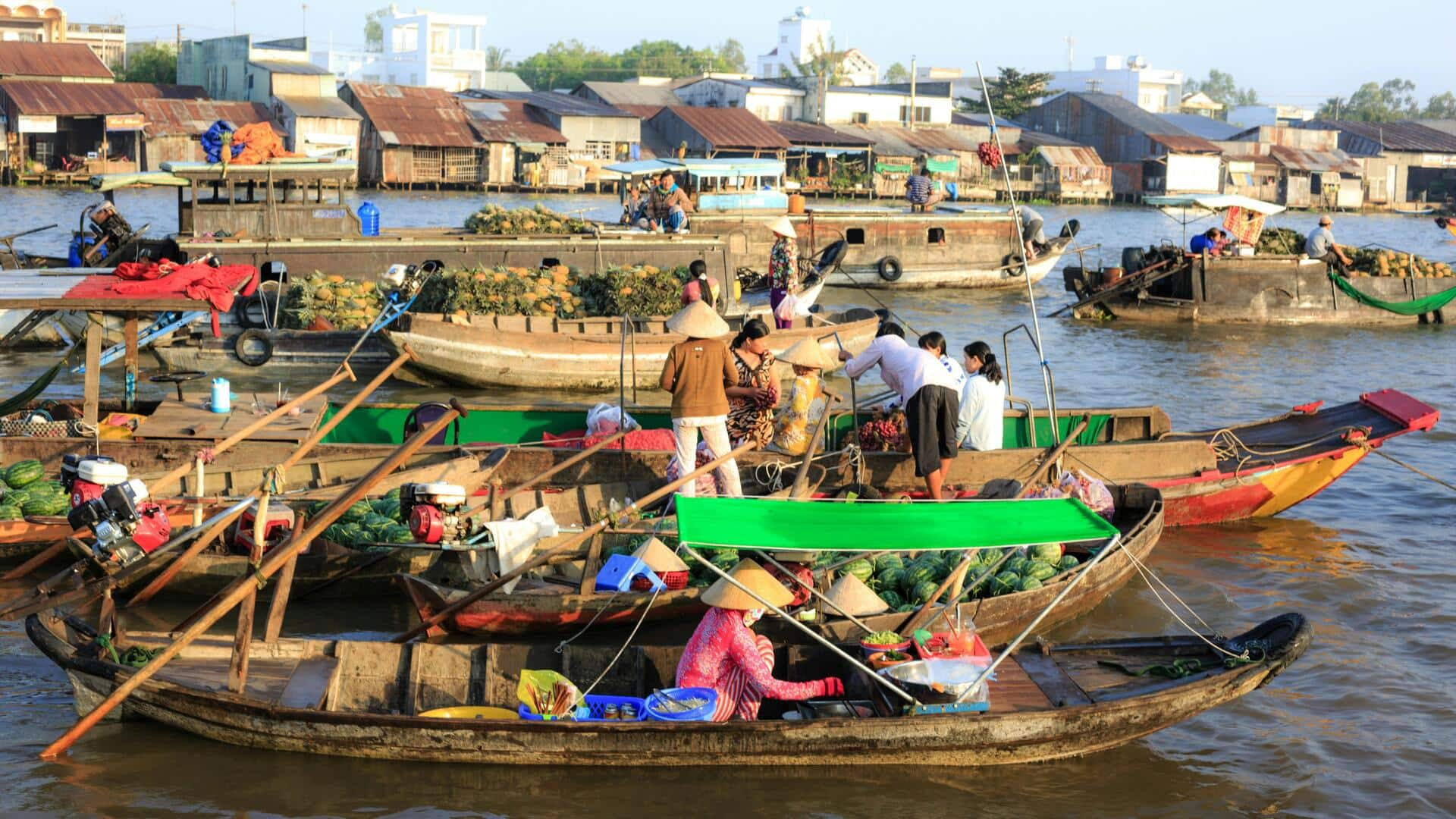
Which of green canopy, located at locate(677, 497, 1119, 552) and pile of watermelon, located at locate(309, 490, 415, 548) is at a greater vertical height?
green canopy, located at locate(677, 497, 1119, 552)

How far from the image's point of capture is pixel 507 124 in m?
54.5

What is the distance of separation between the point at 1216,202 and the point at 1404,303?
4.19 metres

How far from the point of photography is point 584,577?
29.8 feet

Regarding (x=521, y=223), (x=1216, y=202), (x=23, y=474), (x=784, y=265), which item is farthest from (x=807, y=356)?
(x=1216, y=202)

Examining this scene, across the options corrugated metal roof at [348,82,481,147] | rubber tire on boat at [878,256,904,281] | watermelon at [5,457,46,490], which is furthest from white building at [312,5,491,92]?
watermelon at [5,457,46,490]

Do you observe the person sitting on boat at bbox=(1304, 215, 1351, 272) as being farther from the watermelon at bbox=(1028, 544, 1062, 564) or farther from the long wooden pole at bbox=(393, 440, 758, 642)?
the long wooden pole at bbox=(393, 440, 758, 642)

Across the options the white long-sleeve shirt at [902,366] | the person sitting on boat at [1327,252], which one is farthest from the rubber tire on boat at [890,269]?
the white long-sleeve shirt at [902,366]

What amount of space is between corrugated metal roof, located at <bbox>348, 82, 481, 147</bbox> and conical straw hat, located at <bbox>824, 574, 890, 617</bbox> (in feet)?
149

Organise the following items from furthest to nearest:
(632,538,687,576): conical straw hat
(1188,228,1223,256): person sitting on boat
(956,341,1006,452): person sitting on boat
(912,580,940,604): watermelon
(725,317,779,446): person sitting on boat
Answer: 1. (1188,228,1223,256): person sitting on boat
2. (956,341,1006,452): person sitting on boat
3. (725,317,779,446): person sitting on boat
4. (632,538,687,576): conical straw hat
5. (912,580,940,604): watermelon

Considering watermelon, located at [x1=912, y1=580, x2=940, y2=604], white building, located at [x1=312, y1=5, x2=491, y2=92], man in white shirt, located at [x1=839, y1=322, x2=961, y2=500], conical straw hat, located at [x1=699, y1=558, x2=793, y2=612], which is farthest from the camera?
white building, located at [x1=312, y1=5, x2=491, y2=92]

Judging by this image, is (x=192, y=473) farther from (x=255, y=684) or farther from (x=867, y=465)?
(x=867, y=465)

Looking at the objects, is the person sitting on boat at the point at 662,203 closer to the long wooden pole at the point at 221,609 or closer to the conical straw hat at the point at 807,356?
the conical straw hat at the point at 807,356

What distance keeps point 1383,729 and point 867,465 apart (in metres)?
4.29

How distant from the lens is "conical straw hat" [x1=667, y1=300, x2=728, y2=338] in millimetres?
10391
